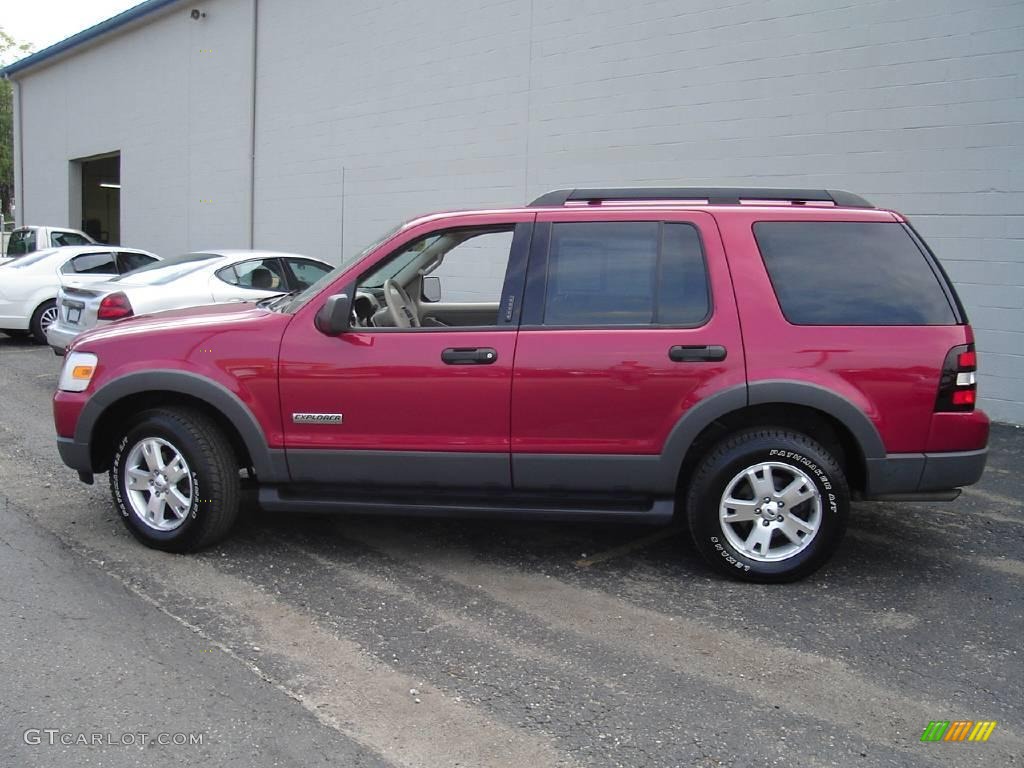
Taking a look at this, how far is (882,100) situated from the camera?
871 centimetres

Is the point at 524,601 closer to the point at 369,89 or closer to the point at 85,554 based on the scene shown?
the point at 85,554

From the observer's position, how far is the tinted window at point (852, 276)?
169 inches

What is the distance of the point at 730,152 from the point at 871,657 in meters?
7.16

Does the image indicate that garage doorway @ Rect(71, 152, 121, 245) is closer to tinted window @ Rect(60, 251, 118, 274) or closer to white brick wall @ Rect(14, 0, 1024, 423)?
white brick wall @ Rect(14, 0, 1024, 423)

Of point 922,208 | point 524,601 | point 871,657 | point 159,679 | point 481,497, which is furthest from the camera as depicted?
point 922,208

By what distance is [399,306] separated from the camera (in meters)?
5.04

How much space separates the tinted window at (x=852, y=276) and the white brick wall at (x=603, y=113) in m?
4.54

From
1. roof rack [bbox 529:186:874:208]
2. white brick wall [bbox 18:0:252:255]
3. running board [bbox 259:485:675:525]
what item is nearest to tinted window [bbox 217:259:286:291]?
running board [bbox 259:485:675:525]

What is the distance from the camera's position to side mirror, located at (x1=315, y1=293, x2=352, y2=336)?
4.41 m

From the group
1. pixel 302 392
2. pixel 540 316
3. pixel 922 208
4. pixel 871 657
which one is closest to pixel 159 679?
→ pixel 302 392

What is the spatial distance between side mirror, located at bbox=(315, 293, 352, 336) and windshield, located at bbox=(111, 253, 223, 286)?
18.0 ft

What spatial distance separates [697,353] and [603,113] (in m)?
7.41

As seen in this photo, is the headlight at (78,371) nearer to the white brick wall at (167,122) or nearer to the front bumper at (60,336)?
the front bumper at (60,336)

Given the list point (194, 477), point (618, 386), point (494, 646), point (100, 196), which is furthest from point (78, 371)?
point (100, 196)
